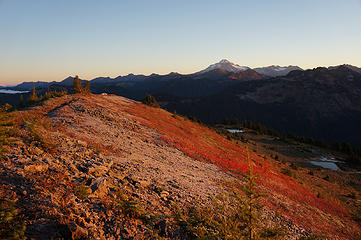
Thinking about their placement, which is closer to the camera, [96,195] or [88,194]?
[88,194]

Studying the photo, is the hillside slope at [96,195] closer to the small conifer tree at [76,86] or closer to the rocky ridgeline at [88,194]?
the rocky ridgeline at [88,194]

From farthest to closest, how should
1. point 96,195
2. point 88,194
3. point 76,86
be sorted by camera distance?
1. point 76,86
2. point 96,195
3. point 88,194

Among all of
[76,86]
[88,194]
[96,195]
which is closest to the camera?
[88,194]

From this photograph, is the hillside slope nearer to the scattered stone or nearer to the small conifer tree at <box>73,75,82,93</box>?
the scattered stone

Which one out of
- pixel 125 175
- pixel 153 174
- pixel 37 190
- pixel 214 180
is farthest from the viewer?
pixel 214 180

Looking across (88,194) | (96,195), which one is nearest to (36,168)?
(88,194)

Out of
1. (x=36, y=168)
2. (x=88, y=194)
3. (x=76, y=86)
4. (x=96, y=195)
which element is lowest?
(x=96, y=195)

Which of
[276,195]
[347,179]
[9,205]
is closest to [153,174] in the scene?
[9,205]

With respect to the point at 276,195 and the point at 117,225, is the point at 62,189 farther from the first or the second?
the point at 276,195

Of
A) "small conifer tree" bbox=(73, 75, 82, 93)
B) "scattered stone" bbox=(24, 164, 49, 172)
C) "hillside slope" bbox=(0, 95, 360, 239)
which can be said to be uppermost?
"small conifer tree" bbox=(73, 75, 82, 93)

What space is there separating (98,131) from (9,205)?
1032 cm


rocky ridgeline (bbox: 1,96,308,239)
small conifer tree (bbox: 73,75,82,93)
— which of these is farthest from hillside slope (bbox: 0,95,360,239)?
small conifer tree (bbox: 73,75,82,93)

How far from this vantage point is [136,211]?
16.6 feet

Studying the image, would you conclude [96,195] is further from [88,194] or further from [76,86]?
[76,86]
